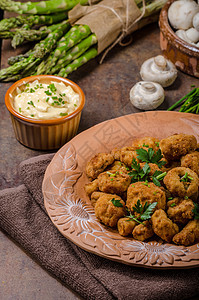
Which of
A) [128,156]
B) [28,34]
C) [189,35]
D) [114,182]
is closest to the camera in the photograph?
[114,182]

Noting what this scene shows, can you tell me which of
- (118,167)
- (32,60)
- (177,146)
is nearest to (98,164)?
(118,167)

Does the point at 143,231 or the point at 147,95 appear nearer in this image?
the point at 143,231

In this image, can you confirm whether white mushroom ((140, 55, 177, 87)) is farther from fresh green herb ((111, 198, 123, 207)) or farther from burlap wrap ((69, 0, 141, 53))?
fresh green herb ((111, 198, 123, 207))

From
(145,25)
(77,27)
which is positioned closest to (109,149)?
(77,27)

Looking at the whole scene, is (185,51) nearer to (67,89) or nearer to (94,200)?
(67,89)

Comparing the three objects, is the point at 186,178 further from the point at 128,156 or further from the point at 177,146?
the point at 128,156

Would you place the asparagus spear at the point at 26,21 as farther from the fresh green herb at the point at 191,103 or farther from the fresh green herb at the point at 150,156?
the fresh green herb at the point at 150,156

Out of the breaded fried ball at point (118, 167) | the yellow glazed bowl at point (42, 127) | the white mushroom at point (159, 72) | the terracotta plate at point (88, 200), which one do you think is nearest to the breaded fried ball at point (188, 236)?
the terracotta plate at point (88, 200)
